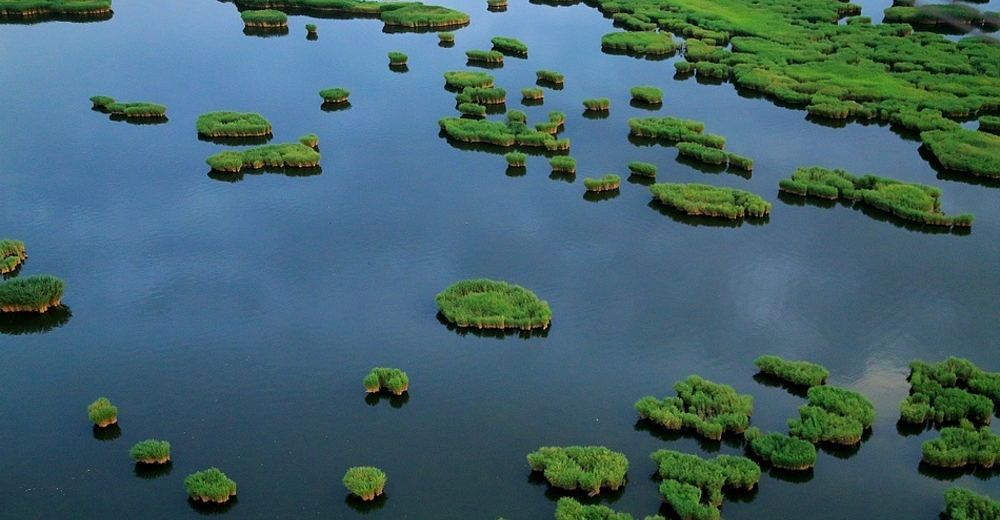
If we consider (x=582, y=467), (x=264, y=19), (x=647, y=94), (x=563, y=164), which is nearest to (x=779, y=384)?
(x=582, y=467)

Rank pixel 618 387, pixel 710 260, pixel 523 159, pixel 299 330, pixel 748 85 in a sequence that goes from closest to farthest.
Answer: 1. pixel 618 387
2. pixel 299 330
3. pixel 710 260
4. pixel 523 159
5. pixel 748 85

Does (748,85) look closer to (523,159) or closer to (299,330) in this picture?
(523,159)

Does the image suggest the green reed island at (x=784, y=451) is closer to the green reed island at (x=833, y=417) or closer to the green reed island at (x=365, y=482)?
the green reed island at (x=833, y=417)

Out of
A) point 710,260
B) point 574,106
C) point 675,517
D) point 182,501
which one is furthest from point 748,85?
point 182,501

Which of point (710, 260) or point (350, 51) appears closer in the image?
point (710, 260)

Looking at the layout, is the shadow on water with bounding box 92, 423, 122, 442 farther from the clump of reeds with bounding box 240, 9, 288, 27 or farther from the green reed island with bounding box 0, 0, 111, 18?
the green reed island with bounding box 0, 0, 111, 18

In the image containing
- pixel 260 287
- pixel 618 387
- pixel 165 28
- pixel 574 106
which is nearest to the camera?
pixel 618 387

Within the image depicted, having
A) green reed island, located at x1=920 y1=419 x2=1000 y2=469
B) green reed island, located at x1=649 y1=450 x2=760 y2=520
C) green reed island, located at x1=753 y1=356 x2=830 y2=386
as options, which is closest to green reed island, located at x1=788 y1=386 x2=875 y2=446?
green reed island, located at x1=753 y1=356 x2=830 y2=386

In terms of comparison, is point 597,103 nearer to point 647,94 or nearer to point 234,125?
point 647,94
